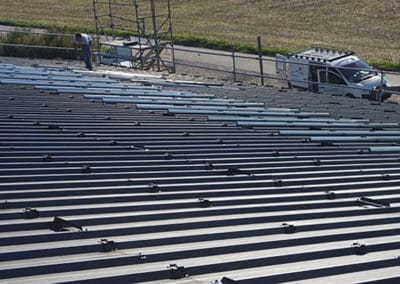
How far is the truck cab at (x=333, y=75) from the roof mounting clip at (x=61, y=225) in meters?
19.6

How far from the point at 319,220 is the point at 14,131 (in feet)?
15.2

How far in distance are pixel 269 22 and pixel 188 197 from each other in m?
38.6

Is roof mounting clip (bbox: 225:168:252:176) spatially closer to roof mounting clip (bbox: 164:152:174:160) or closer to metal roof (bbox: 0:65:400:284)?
metal roof (bbox: 0:65:400:284)

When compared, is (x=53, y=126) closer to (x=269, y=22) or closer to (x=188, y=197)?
(x=188, y=197)

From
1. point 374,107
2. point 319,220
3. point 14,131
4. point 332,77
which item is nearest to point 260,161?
point 319,220

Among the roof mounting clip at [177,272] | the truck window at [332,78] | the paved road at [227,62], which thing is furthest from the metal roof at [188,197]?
the paved road at [227,62]

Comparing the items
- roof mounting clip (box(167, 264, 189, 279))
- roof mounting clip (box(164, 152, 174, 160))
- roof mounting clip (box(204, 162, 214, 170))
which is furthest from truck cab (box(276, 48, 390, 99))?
roof mounting clip (box(167, 264, 189, 279))

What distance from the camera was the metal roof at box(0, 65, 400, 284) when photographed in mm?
5426

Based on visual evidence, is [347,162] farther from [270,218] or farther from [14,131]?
[14,131]

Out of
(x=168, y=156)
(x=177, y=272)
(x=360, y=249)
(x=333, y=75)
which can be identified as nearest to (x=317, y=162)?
(x=168, y=156)

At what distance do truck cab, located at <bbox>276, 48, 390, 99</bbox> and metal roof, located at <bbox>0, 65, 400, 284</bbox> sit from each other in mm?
12242

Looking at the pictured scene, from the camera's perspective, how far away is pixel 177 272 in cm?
520

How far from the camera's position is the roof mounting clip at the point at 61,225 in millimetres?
5855

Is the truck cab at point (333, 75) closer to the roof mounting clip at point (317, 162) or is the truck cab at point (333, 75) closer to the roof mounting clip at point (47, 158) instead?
the roof mounting clip at point (317, 162)
